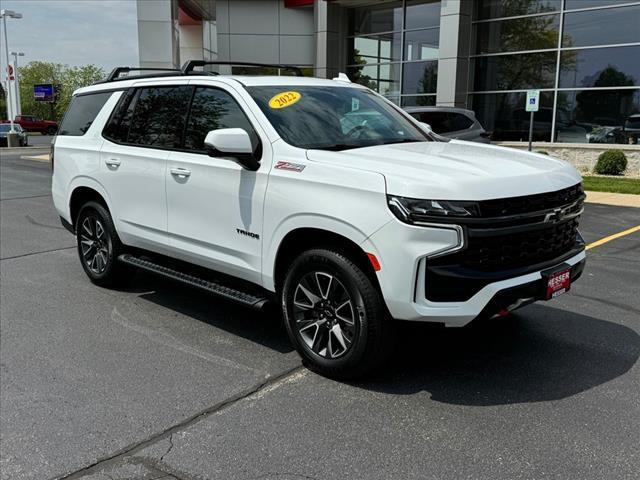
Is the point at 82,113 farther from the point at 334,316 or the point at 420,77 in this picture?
the point at 420,77

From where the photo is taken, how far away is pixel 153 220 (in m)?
5.32

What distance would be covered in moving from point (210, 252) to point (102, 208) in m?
1.81

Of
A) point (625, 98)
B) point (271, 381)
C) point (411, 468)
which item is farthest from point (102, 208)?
point (625, 98)

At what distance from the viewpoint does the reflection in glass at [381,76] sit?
23619mm

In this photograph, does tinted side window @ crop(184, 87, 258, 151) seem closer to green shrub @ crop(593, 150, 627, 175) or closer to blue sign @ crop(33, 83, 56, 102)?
green shrub @ crop(593, 150, 627, 175)

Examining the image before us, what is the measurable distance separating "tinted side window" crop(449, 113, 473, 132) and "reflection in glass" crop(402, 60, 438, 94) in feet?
30.5

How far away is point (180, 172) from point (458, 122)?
937 centimetres

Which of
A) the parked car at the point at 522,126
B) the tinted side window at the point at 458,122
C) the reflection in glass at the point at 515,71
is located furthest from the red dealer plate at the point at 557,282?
the reflection in glass at the point at 515,71

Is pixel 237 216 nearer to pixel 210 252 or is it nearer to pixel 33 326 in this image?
pixel 210 252

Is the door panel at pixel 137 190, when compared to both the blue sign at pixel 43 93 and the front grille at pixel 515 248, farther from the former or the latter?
the blue sign at pixel 43 93

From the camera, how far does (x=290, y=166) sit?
13.5 feet

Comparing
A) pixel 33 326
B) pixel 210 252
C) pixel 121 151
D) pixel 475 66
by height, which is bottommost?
pixel 33 326

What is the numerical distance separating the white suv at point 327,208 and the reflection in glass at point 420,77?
1760 cm

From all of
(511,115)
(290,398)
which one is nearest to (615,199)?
(511,115)
